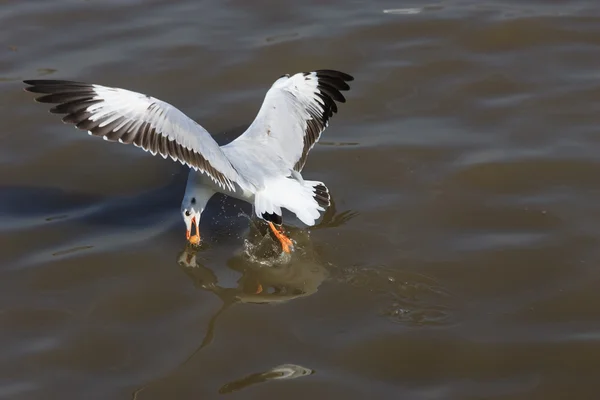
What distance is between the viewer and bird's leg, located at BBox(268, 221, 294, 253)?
6073 mm

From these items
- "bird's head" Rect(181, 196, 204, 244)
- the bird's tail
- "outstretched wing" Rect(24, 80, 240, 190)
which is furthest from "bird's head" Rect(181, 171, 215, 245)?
the bird's tail

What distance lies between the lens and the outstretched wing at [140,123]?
5.61m

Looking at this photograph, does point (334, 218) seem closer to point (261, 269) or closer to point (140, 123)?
point (261, 269)

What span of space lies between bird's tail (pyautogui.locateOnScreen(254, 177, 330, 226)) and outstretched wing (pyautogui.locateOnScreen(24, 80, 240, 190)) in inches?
9.6

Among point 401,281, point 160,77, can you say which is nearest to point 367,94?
A: point 160,77

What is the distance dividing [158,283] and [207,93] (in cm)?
263

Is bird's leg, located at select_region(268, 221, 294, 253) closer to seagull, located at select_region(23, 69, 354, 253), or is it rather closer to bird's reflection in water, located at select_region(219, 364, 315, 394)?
seagull, located at select_region(23, 69, 354, 253)

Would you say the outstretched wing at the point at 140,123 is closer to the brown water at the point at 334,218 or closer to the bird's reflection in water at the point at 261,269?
the bird's reflection in water at the point at 261,269

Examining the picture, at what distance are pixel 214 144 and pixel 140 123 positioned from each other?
20.2 inches

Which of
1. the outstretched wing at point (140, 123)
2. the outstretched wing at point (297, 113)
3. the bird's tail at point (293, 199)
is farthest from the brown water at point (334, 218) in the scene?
the outstretched wing at point (140, 123)

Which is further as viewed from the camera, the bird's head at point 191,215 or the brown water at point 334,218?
the bird's head at point 191,215

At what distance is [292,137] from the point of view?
674cm

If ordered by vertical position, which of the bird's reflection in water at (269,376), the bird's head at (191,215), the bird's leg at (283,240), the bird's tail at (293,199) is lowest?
the bird's reflection in water at (269,376)

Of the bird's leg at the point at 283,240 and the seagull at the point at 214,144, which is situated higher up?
the seagull at the point at 214,144
